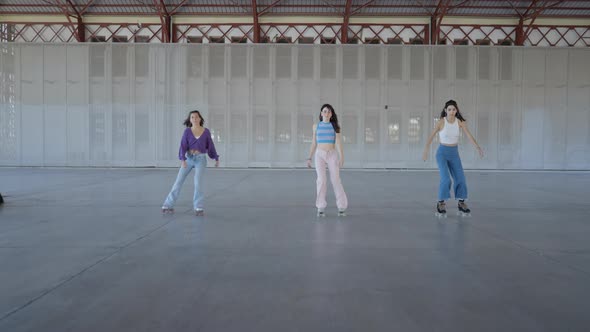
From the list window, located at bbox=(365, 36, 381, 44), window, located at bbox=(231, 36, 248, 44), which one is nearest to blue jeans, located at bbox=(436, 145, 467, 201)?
window, located at bbox=(365, 36, 381, 44)

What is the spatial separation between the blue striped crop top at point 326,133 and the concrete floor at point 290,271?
140 cm

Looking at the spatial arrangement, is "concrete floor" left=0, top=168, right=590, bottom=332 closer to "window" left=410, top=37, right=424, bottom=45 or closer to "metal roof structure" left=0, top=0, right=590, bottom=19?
"window" left=410, top=37, right=424, bottom=45

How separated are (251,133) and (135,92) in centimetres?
699

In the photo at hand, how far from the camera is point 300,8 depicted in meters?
24.4

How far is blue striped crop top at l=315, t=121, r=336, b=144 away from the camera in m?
7.57

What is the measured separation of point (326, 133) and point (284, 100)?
1641 cm

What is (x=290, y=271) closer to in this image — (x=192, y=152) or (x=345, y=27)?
(x=192, y=152)

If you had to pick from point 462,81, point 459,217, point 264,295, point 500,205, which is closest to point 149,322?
point 264,295

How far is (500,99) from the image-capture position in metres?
23.8

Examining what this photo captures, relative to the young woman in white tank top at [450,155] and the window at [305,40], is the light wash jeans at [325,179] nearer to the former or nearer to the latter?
the young woman in white tank top at [450,155]

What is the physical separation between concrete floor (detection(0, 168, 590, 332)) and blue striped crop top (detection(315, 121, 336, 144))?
55.2 inches

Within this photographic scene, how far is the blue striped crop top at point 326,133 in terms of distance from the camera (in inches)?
298

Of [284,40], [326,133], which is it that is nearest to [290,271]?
[326,133]

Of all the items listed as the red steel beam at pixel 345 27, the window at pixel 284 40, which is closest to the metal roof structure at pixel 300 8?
the red steel beam at pixel 345 27
